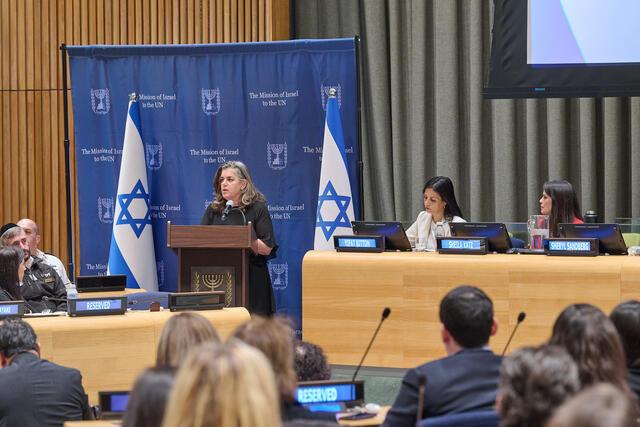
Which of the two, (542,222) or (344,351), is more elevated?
(542,222)

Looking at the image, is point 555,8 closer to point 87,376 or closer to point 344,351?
point 344,351

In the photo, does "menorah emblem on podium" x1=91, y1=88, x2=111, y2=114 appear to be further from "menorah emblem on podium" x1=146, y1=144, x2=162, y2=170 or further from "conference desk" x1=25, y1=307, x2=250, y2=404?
"conference desk" x1=25, y1=307, x2=250, y2=404

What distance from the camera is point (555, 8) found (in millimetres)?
7664

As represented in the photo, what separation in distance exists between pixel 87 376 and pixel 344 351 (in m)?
1.56

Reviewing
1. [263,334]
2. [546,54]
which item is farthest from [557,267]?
[263,334]

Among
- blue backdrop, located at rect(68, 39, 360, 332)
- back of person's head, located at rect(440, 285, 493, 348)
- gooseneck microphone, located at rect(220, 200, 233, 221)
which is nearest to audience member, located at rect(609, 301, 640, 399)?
back of person's head, located at rect(440, 285, 493, 348)

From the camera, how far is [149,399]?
2.24 meters

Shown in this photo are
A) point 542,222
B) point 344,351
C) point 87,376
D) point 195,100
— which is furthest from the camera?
point 195,100

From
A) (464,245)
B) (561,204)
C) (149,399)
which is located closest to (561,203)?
(561,204)

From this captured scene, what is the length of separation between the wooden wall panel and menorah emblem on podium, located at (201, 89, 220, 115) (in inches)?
63.0

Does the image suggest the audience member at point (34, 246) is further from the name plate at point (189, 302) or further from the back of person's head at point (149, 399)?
the back of person's head at point (149, 399)

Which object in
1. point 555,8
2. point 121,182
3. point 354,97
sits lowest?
point 121,182

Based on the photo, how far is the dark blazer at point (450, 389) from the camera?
10.7ft

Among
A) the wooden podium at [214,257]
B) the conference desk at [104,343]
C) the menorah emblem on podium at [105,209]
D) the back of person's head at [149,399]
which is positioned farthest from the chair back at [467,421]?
the menorah emblem on podium at [105,209]
